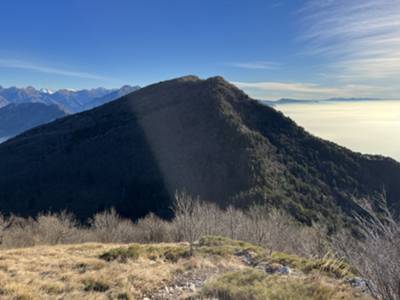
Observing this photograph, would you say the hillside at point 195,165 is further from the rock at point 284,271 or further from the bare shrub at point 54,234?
the rock at point 284,271

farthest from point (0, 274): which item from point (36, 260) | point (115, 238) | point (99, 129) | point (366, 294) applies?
point (99, 129)

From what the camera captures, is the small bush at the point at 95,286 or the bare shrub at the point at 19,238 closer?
the small bush at the point at 95,286

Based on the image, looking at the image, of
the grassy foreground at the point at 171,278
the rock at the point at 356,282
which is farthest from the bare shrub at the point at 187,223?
the rock at the point at 356,282

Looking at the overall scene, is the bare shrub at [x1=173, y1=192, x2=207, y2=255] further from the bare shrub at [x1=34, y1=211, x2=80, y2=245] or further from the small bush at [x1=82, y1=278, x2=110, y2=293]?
the bare shrub at [x1=34, y1=211, x2=80, y2=245]

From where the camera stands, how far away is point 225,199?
75.0 metres

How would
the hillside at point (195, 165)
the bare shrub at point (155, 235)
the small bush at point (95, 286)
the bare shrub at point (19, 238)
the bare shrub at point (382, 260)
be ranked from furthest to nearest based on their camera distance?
the hillside at point (195, 165)
the bare shrub at point (155, 235)
the bare shrub at point (19, 238)
the small bush at point (95, 286)
the bare shrub at point (382, 260)

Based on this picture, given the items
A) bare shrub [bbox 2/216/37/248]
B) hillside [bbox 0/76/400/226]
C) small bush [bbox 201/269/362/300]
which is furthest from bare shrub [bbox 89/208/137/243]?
hillside [bbox 0/76/400/226]

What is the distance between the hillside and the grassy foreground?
56.8m

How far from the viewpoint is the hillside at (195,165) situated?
8106 centimetres

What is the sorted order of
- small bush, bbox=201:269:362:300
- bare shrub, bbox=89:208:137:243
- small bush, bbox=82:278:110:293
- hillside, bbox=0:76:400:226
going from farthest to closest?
hillside, bbox=0:76:400:226 → bare shrub, bbox=89:208:137:243 → small bush, bbox=82:278:110:293 → small bush, bbox=201:269:362:300

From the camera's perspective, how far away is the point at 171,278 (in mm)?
10938

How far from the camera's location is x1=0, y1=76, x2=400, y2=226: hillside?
3191 inches

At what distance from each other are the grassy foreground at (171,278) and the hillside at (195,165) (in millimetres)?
56766

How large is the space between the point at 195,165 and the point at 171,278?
7931 cm
